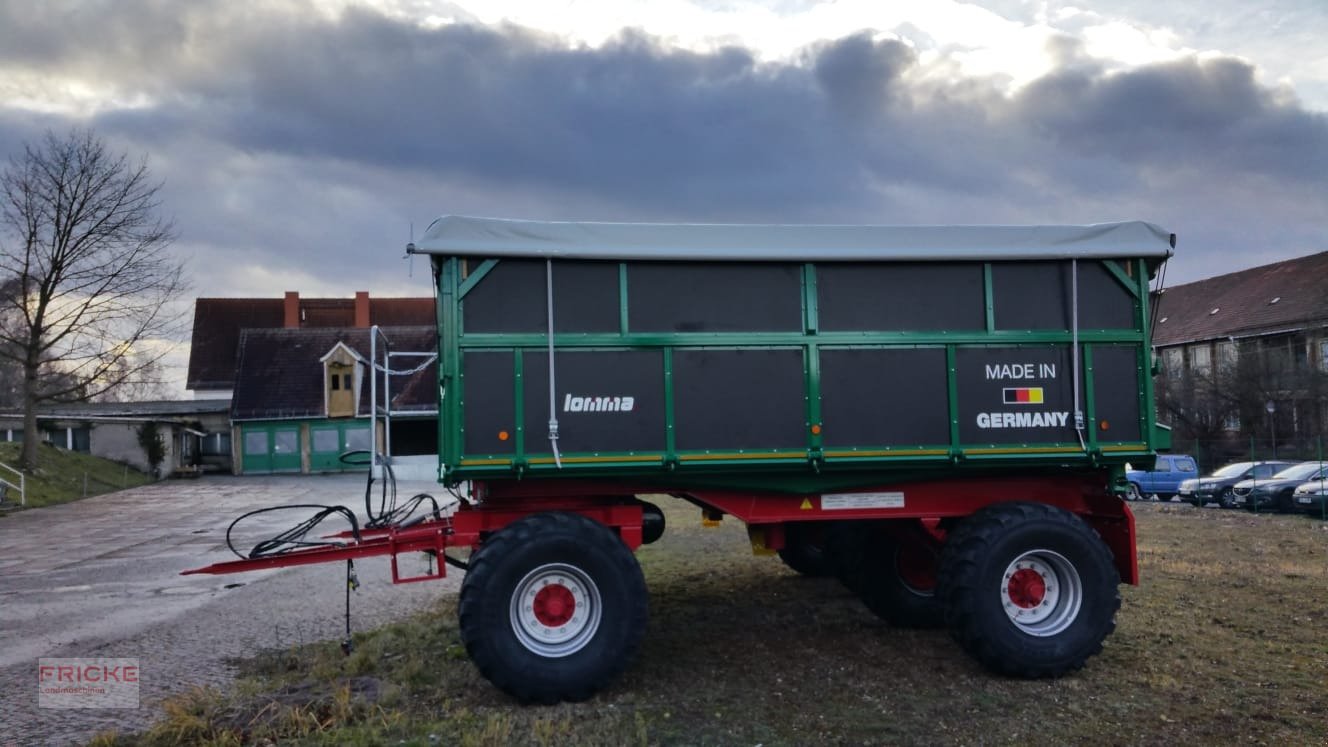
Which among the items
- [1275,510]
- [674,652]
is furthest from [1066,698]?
[1275,510]

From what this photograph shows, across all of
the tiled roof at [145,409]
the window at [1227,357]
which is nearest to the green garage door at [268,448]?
Answer: the tiled roof at [145,409]

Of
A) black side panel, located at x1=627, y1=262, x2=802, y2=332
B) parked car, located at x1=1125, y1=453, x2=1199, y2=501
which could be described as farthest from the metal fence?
black side panel, located at x1=627, y1=262, x2=802, y2=332

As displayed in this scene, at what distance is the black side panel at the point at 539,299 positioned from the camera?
619 cm

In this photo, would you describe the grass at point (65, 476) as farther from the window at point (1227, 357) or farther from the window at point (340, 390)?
the window at point (1227, 357)

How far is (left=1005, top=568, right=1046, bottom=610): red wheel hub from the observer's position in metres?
6.56

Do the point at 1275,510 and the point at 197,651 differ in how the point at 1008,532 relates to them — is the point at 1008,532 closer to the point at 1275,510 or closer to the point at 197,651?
the point at 197,651

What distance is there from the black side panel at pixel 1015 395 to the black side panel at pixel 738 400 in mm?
1230

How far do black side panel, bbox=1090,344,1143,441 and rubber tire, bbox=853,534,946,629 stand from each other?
197cm

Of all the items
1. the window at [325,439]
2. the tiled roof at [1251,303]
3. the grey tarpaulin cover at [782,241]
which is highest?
the tiled roof at [1251,303]

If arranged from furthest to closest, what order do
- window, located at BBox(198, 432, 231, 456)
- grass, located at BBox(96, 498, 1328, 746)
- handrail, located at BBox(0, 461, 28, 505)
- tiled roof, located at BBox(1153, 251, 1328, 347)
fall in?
window, located at BBox(198, 432, 231, 456) → tiled roof, located at BBox(1153, 251, 1328, 347) → handrail, located at BBox(0, 461, 28, 505) → grass, located at BBox(96, 498, 1328, 746)

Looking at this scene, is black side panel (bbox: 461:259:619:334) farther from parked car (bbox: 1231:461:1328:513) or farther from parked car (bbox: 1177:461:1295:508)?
parked car (bbox: 1177:461:1295:508)

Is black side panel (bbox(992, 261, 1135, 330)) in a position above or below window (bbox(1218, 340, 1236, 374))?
below

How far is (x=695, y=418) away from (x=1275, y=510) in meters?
20.3

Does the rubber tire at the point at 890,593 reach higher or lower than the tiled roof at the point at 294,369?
lower
